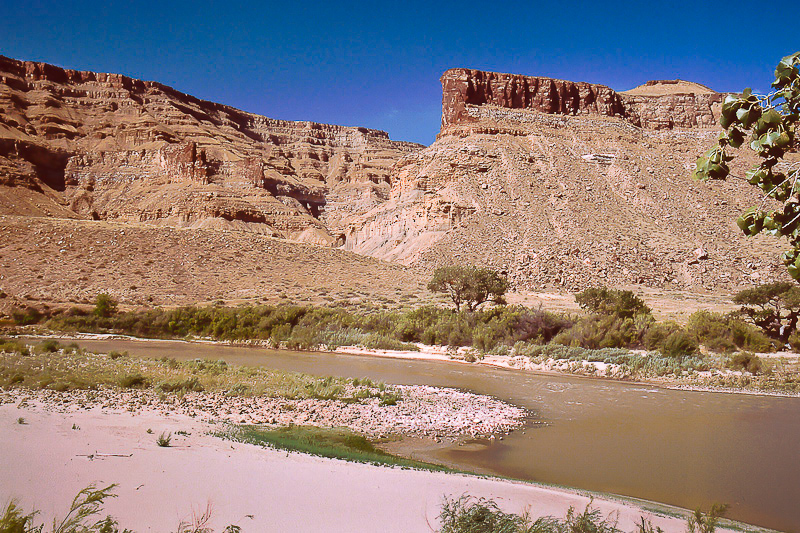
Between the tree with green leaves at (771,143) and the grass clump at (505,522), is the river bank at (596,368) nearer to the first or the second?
the grass clump at (505,522)

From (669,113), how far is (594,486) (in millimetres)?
97286

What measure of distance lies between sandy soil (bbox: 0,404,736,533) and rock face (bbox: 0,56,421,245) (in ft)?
244

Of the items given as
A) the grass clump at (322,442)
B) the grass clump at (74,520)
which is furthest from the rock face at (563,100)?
the grass clump at (74,520)

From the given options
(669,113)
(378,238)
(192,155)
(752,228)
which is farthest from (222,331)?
(669,113)

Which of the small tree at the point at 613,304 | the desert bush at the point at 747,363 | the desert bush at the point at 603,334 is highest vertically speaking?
the small tree at the point at 613,304

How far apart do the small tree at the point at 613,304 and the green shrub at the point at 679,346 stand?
A: 484cm

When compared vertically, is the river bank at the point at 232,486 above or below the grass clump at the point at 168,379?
above

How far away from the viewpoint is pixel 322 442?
8.61 meters

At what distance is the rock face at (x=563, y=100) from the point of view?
8525 centimetres

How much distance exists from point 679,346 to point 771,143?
59.5 feet

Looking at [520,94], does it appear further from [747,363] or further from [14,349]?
[14,349]

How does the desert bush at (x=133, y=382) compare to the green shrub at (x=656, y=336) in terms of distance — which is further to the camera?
the green shrub at (x=656, y=336)

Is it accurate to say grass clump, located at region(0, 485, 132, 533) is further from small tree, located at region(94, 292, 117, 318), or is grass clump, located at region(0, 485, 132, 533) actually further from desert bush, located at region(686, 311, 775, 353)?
small tree, located at region(94, 292, 117, 318)

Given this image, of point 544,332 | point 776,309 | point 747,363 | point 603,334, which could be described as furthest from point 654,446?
point 776,309
